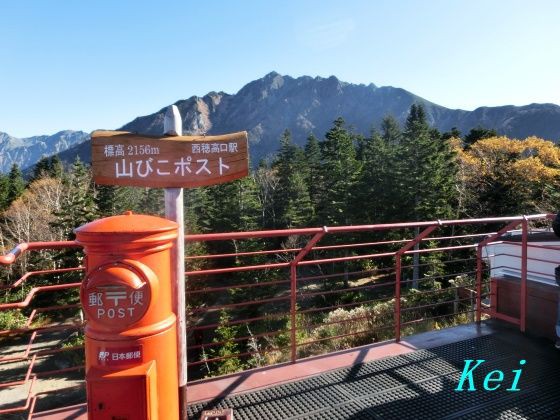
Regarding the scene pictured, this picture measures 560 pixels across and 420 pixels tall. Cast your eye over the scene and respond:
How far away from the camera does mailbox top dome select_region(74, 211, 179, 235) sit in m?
1.76

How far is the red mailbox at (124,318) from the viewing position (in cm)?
169

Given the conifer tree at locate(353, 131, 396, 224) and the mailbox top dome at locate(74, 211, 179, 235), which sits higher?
the mailbox top dome at locate(74, 211, 179, 235)

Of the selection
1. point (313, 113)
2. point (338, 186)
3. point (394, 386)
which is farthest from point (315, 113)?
point (394, 386)

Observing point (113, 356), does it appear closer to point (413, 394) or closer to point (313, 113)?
point (413, 394)

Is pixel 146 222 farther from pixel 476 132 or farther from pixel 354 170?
pixel 476 132

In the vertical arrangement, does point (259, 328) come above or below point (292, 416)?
below

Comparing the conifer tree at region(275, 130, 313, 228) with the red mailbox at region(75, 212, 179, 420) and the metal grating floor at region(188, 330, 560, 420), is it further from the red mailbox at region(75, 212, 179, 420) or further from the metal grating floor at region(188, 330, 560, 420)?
the red mailbox at region(75, 212, 179, 420)

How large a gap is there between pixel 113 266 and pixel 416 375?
241 cm

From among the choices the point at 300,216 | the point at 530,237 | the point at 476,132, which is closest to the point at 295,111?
the point at 476,132

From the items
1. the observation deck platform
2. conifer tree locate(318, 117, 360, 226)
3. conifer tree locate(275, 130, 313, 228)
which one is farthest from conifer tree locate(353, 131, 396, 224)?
the observation deck platform

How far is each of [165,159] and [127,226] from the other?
0.58 metres

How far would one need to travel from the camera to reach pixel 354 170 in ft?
91.4

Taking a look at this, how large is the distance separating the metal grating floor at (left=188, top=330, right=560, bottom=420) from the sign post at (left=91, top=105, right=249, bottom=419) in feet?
2.18

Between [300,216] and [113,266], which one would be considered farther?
[300,216]
